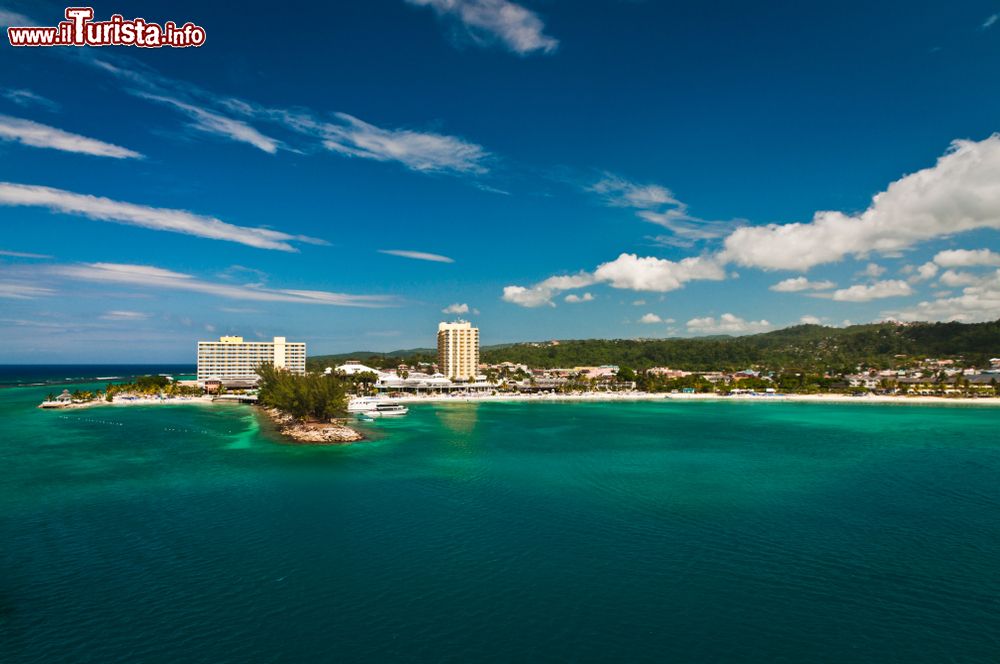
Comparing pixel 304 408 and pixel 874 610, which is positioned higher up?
pixel 304 408

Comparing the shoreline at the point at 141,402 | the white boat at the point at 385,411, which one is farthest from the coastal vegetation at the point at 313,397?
the shoreline at the point at 141,402

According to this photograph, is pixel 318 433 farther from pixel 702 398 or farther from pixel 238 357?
Result: pixel 238 357

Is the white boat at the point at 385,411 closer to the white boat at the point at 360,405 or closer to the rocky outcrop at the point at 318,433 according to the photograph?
the white boat at the point at 360,405

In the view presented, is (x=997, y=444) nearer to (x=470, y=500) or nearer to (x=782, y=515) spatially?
(x=782, y=515)

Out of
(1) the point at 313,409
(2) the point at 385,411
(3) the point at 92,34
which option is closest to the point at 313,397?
(1) the point at 313,409

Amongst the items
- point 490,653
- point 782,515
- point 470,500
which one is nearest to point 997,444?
point 782,515

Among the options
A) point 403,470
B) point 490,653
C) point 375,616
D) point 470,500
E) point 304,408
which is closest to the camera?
point 490,653
